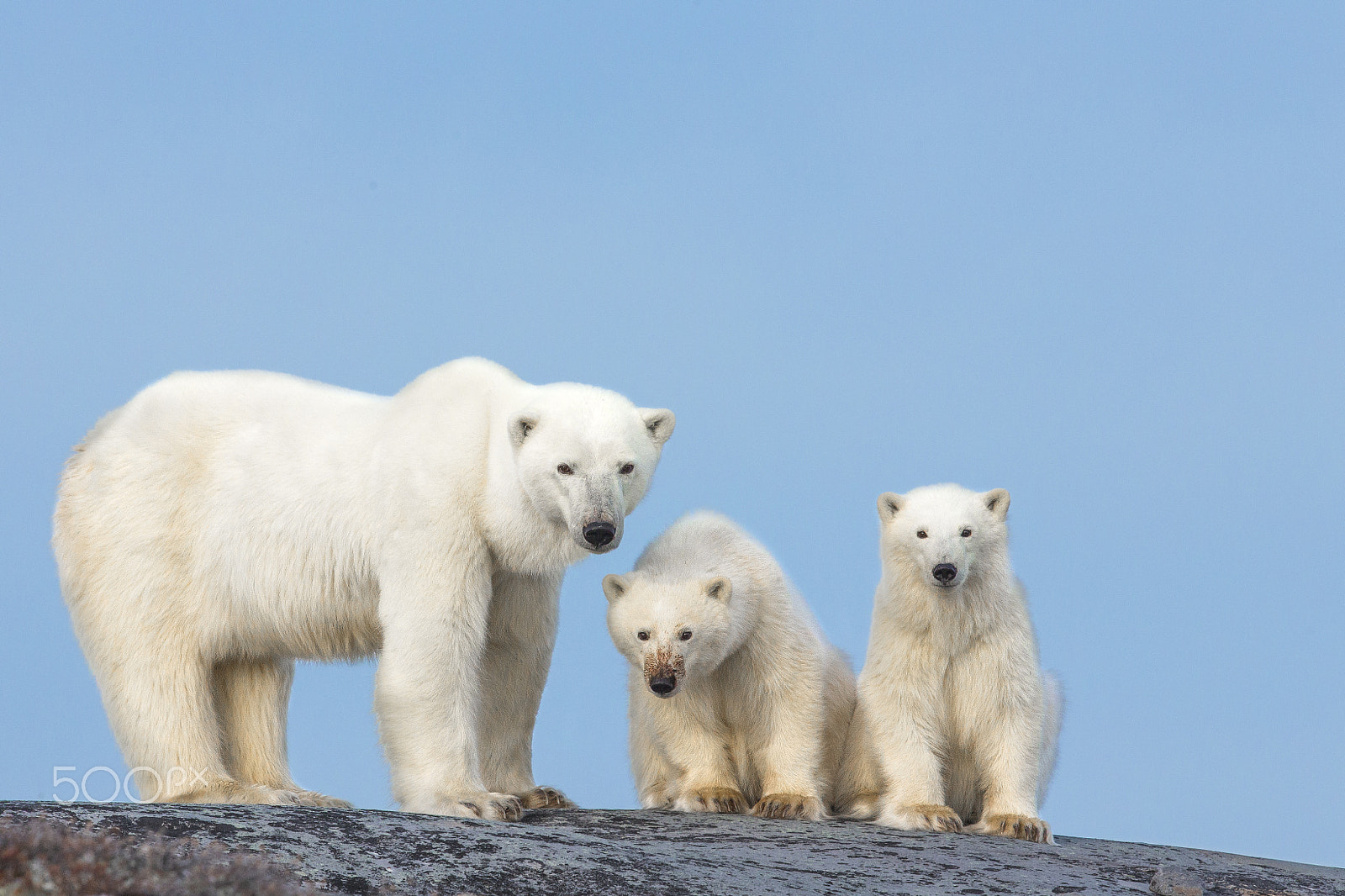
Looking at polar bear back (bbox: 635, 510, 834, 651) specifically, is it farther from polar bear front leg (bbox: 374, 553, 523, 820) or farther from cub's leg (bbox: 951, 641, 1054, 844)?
polar bear front leg (bbox: 374, 553, 523, 820)

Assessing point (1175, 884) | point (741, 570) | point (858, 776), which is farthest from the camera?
point (858, 776)

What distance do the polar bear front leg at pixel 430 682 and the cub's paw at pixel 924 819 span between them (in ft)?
7.04

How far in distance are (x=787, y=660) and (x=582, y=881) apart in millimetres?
3202

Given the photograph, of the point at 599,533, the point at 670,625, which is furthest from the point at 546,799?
the point at 599,533

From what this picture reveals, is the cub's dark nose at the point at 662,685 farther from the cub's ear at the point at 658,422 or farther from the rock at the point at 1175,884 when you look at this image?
the rock at the point at 1175,884

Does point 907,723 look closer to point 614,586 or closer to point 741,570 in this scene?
point 741,570

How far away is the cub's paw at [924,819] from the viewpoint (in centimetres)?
784

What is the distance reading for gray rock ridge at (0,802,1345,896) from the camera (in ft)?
17.0

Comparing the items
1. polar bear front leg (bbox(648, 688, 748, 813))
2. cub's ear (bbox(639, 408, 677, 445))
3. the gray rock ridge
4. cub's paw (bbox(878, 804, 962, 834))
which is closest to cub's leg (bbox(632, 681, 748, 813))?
polar bear front leg (bbox(648, 688, 748, 813))

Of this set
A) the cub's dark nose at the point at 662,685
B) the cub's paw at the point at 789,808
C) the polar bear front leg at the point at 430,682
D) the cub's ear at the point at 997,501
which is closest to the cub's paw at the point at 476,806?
the polar bear front leg at the point at 430,682

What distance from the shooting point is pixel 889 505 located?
829cm

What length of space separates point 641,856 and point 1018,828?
9.55 feet

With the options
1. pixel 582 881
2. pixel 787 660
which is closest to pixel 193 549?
pixel 787 660

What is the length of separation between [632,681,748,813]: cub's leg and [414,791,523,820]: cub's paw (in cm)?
132
